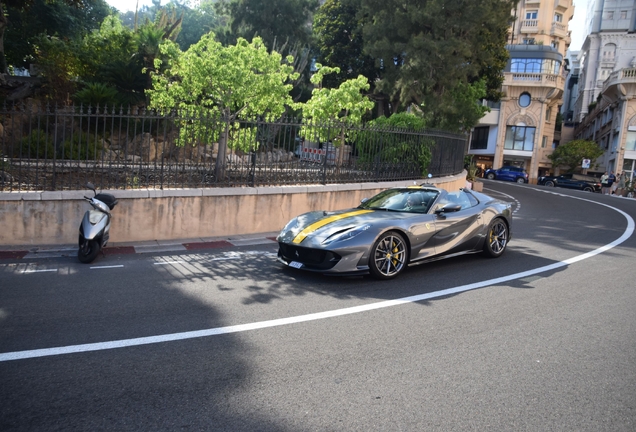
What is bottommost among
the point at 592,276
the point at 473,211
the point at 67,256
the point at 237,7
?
the point at 67,256

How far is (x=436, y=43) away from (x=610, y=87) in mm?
33986

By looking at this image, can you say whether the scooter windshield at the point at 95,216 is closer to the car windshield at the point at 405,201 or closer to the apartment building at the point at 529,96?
the car windshield at the point at 405,201

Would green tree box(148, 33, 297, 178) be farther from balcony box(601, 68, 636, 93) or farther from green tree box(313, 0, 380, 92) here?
balcony box(601, 68, 636, 93)

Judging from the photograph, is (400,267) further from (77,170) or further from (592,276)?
(77,170)

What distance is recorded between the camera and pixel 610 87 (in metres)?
47.2

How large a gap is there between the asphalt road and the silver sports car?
0.94ft

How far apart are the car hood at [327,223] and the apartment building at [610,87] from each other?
46.2 meters

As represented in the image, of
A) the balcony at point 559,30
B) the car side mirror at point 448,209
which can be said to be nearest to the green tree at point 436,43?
the car side mirror at point 448,209

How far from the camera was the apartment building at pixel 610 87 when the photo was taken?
4578 centimetres

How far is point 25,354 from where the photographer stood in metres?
4.23

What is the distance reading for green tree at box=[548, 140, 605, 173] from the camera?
157ft

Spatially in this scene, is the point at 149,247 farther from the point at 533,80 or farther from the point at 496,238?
the point at 533,80

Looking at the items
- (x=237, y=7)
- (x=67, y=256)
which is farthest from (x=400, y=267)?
(x=237, y=7)

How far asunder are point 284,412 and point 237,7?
123 feet
